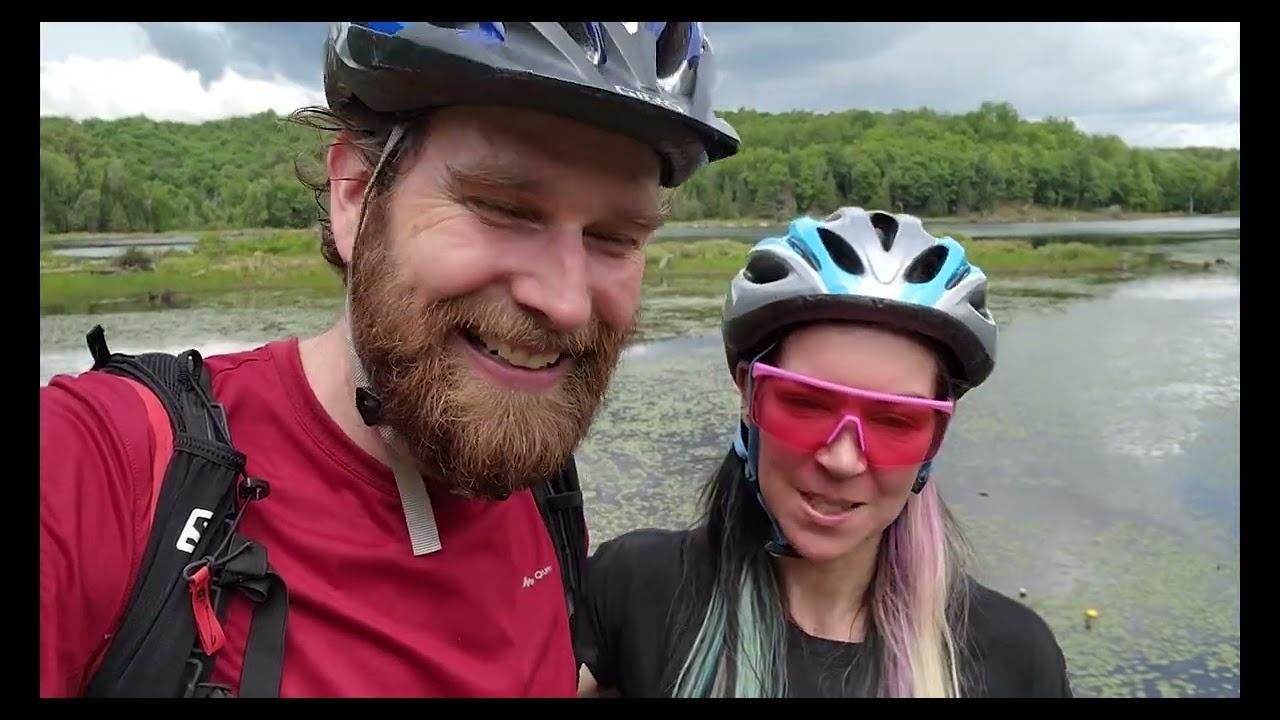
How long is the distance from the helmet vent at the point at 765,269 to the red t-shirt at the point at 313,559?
106 centimetres

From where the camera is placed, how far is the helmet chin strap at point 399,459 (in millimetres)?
1748

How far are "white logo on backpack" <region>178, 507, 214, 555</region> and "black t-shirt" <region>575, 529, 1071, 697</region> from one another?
113cm

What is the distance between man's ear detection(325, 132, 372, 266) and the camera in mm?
1866

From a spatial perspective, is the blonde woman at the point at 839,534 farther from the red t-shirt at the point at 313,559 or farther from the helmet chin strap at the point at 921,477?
the red t-shirt at the point at 313,559

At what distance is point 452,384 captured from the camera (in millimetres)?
1673

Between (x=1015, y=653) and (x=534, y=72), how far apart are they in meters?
1.97

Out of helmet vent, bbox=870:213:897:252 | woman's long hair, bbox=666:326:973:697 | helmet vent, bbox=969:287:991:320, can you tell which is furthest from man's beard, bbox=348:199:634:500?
helmet vent, bbox=969:287:991:320

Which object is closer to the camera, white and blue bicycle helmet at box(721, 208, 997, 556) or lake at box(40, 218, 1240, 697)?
white and blue bicycle helmet at box(721, 208, 997, 556)

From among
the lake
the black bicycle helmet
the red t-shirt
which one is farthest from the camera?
the lake

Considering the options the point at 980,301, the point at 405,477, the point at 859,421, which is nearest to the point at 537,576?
the point at 405,477

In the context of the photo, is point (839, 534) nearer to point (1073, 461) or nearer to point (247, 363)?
point (247, 363)

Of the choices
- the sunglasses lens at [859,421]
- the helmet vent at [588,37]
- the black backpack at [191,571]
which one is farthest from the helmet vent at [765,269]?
the black backpack at [191,571]

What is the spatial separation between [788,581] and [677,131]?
1446mm

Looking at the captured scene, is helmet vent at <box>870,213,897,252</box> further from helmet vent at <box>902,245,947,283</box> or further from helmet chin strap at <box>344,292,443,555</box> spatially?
helmet chin strap at <box>344,292,443,555</box>
